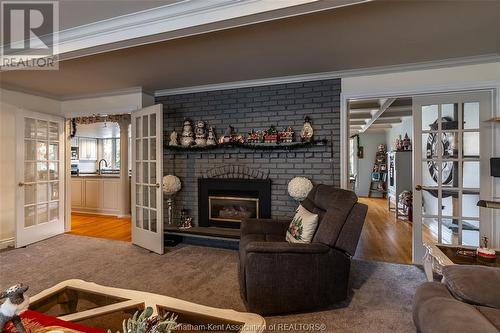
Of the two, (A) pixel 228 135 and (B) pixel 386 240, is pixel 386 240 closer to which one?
(B) pixel 386 240

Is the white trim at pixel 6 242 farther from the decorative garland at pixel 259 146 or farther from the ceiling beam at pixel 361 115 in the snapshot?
the ceiling beam at pixel 361 115

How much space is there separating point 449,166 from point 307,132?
64.1 inches

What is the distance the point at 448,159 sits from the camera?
296cm

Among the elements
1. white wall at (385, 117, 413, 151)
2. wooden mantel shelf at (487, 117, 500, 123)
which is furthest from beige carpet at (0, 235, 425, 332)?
white wall at (385, 117, 413, 151)

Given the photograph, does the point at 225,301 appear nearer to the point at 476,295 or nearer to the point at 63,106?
Result: the point at 476,295

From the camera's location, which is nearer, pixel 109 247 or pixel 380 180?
pixel 109 247

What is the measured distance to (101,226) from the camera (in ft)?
16.0

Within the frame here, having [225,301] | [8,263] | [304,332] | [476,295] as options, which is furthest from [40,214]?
[476,295]

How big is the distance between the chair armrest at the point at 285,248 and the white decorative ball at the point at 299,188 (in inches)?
46.2

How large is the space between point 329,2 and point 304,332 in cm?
211

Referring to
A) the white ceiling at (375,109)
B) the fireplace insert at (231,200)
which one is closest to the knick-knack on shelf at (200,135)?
the fireplace insert at (231,200)

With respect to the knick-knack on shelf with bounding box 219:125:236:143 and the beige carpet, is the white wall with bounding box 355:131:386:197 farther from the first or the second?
the knick-knack on shelf with bounding box 219:125:236:143

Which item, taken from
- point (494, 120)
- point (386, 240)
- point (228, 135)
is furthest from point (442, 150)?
point (228, 135)

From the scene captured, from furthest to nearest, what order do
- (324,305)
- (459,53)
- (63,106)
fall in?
1. (63,106)
2. (459,53)
3. (324,305)
